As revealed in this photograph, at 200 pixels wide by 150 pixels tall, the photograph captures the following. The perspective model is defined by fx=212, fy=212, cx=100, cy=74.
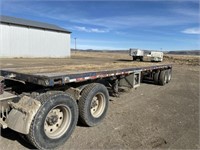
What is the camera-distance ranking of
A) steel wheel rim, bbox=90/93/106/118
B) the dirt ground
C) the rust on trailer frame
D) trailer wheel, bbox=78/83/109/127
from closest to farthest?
the rust on trailer frame, the dirt ground, trailer wheel, bbox=78/83/109/127, steel wheel rim, bbox=90/93/106/118

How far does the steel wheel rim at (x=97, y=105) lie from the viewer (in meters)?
4.92

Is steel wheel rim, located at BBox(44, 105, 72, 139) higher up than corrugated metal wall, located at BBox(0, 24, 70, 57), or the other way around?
corrugated metal wall, located at BBox(0, 24, 70, 57)

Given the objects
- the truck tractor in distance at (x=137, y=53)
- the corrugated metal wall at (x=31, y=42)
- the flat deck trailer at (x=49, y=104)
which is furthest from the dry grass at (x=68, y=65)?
the corrugated metal wall at (x=31, y=42)

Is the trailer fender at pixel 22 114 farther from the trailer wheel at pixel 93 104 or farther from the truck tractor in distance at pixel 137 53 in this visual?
the truck tractor in distance at pixel 137 53

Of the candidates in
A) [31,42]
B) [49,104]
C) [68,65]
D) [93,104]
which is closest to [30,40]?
[31,42]

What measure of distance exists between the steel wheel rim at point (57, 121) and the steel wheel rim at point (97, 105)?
0.96 m

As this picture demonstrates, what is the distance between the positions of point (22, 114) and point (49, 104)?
44cm

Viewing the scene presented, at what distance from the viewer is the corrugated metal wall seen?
990 inches

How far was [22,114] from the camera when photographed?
3318mm

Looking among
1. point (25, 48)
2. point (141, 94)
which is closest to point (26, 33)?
point (25, 48)

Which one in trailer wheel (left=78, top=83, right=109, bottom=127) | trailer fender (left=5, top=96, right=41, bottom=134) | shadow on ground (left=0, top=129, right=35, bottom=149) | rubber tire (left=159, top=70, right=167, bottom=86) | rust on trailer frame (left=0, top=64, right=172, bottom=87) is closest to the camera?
trailer fender (left=5, top=96, right=41, bottom=134)

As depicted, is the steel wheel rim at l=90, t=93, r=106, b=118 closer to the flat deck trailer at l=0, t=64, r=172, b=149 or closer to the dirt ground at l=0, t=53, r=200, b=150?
the flat deck trailer at l=0, t=64, r=172, b=149

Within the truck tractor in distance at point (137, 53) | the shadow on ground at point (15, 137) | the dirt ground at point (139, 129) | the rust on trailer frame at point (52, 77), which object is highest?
the truck tractor in distance at point (137, 53)

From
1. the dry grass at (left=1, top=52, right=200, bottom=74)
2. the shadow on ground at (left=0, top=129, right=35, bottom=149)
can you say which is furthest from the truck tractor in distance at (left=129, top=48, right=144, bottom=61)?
the shadow on ground at (left=0, top=129, right=35, bottom=149)
